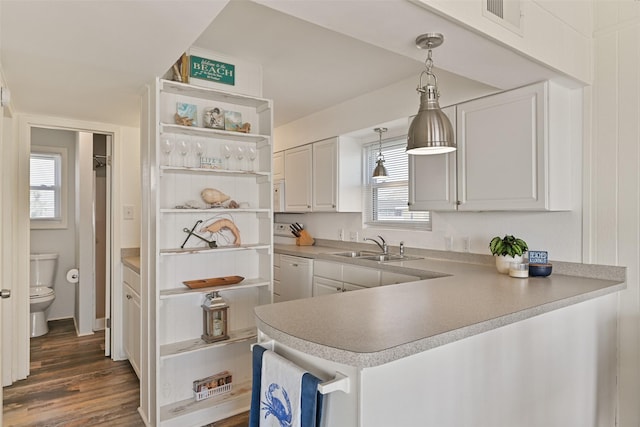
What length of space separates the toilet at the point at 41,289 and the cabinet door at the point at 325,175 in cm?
297

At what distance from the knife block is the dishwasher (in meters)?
0.44

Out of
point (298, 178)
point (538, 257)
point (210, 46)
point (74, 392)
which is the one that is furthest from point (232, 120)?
point (74, 392)

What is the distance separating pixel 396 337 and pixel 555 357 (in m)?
1.09

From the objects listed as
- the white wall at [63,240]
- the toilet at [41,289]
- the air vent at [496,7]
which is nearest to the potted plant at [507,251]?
the air vent at [496,7]

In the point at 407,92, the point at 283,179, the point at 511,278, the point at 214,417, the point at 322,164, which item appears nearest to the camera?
the point at 511,278

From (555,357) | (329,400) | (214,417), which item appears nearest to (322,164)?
(214,417)

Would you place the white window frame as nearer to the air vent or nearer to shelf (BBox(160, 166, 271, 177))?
shelf (BBox(160, 166, 271, 177))

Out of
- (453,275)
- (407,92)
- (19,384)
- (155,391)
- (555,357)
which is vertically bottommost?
(19,384)

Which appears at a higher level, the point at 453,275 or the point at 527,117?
the point at 527,117

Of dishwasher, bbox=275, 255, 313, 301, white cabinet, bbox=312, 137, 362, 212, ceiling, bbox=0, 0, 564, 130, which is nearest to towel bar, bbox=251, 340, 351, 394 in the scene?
ceiling, bbox=0, 0, 564, 130

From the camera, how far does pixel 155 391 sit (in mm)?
2289

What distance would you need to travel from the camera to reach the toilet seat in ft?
12.8

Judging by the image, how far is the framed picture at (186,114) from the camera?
94.3 inches

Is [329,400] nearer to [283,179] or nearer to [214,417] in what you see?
[214,417]
